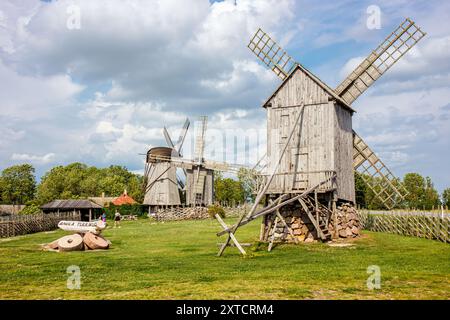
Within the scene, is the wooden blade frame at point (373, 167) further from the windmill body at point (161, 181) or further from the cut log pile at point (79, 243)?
the windmill body at point (161, 181)

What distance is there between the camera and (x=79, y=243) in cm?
2142

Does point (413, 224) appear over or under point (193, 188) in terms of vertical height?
under

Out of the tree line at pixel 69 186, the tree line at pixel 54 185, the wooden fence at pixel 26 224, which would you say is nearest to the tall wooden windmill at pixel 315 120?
the wooden fence at pixel 26 224

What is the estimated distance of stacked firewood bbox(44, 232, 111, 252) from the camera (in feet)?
69.6

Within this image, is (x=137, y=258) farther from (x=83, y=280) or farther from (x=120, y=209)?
(x=120, y=209)

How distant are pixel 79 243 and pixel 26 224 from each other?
16805 mm

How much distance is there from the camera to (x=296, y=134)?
24109 millimetres

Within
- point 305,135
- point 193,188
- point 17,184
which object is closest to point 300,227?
point 305,135

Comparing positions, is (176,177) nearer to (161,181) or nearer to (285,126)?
(161,181)

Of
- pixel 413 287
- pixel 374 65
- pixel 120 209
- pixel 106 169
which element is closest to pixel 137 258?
pixel 413 287

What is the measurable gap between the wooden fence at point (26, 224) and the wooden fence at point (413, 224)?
2581 centimetres

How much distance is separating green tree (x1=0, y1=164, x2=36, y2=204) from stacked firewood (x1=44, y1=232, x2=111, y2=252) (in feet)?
254

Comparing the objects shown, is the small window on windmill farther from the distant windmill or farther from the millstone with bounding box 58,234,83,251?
the distant windmill
